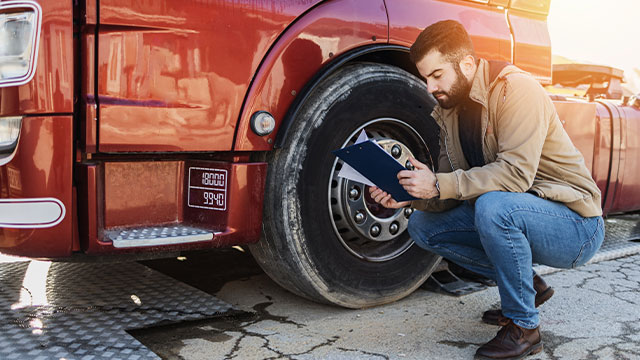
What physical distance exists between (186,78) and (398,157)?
1.01 meters

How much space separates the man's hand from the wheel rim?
1.45 ft

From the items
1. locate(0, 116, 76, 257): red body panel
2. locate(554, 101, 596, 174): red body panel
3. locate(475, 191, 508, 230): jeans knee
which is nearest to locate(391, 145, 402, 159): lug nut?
locate(475, 191, 508, 230): jeans knee

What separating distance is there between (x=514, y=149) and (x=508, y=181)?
0.37ft

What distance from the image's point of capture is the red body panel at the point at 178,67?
2.06m

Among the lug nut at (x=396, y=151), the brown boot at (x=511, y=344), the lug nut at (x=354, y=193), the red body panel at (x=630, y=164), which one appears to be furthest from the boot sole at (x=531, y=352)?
the red body panel at (x=630, y=164)

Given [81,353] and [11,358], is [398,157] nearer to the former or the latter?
[81,353]

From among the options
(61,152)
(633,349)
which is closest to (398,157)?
(633,349)

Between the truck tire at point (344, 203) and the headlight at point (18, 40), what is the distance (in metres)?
0.92

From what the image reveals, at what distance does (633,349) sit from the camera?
2320 mm

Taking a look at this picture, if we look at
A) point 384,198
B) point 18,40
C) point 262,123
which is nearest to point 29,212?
point 18,40

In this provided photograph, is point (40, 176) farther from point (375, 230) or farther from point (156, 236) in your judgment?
point (375, 230)

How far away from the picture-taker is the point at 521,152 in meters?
2.17

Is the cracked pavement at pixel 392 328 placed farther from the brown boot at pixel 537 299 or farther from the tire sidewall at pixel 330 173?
the tire sidewall at pixel 330 173

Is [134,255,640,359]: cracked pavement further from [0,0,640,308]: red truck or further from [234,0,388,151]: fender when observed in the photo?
[234,0,388,151]: fender
